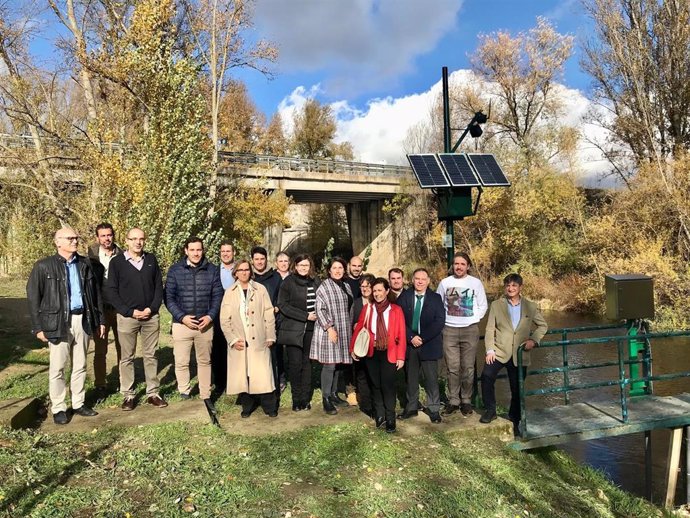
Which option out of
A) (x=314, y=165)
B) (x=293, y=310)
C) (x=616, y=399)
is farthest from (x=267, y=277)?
(x=314, y=165)

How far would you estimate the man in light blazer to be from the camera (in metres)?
5.37

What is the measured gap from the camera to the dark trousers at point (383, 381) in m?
5.13

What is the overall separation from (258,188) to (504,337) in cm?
2146

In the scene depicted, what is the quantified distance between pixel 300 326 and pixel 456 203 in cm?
396

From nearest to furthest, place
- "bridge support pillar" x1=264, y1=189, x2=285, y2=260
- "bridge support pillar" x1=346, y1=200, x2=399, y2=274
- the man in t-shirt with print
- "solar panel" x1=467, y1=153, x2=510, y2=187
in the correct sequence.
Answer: the man in t-shirt with print, "solar panel" x1=467, y1=153, x2=510, y2=187, "bridge support pillar" x1=264, y1=189, x2=285, y2=260, "bridge support pillar" x1=346, y1=200, x2=399, y2=274

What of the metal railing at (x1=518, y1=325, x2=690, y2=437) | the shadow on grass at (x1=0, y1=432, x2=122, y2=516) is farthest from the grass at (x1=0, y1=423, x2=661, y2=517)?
the metal railing at (x1=518, y1=325, x2=690, y2=437)

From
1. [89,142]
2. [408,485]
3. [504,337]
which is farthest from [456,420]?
[89,142]

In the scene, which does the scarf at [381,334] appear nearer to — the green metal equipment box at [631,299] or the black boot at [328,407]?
the black boot at [328,407]

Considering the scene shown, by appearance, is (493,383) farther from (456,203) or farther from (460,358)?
(456,203)

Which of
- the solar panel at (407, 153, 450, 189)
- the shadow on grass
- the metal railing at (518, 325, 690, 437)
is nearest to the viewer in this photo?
the shadow on grass

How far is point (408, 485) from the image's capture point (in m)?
4.10

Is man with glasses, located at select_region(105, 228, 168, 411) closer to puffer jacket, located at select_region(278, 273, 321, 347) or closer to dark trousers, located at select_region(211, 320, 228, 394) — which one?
dark trousers, located at select_region(211, 320, 228, 394)

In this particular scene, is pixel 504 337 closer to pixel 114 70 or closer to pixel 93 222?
pixel 93 222

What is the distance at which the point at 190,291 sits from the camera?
222 inches
